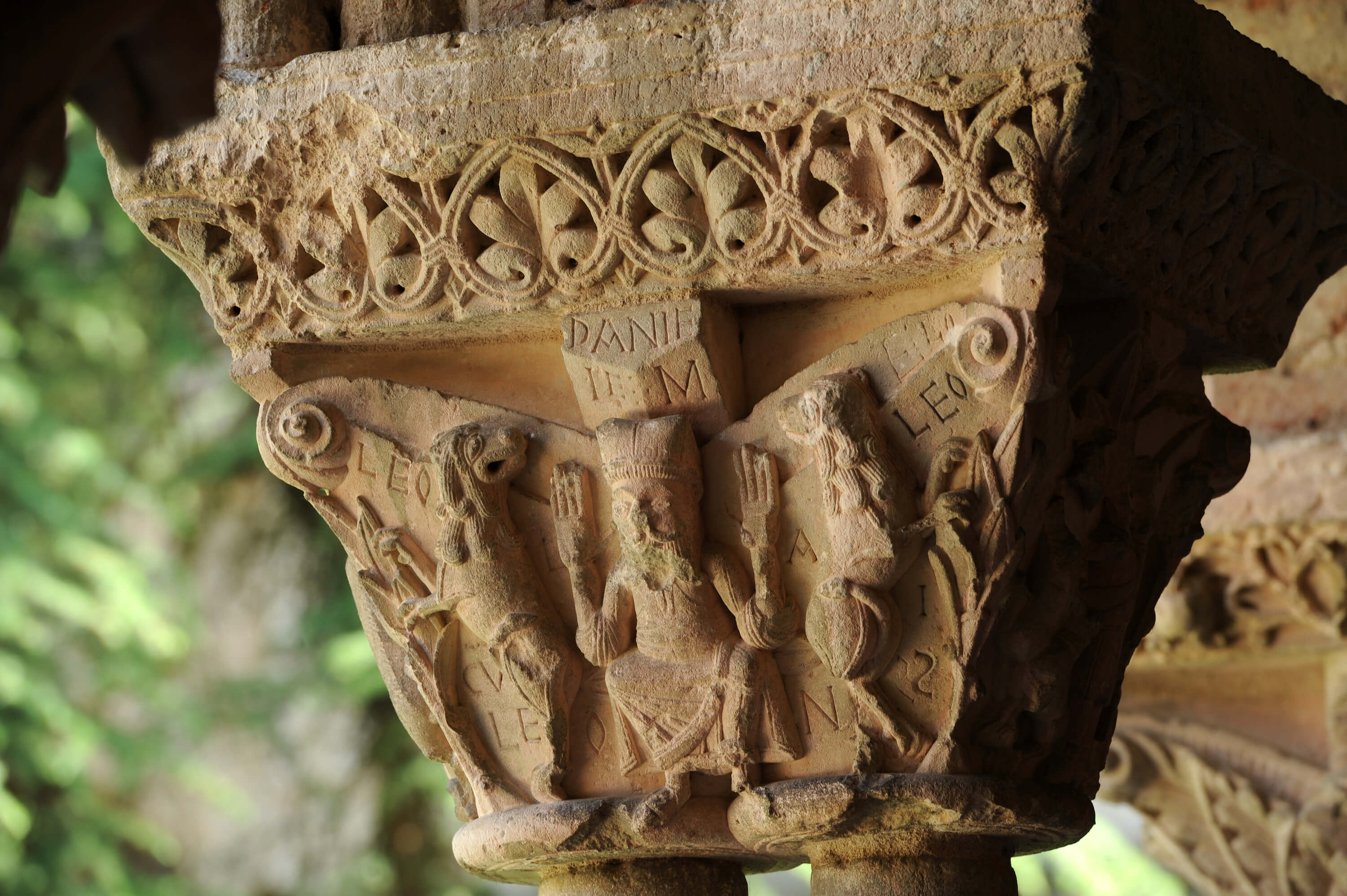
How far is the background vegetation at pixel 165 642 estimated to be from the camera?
441 centimetres

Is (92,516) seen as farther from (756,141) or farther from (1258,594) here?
(756,141)

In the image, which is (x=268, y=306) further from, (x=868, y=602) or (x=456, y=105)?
(x=868, y=602)

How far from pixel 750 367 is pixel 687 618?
0.27 metres

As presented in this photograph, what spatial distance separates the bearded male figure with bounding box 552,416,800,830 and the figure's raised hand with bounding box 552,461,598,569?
0.04m

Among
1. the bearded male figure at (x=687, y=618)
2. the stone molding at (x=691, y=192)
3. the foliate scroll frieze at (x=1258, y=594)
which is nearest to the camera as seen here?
the stone molding at (x=691, y=192)

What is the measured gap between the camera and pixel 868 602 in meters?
1.50

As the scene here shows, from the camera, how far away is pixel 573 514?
1633mm

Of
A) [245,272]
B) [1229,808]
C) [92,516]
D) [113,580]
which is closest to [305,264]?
[245,272]

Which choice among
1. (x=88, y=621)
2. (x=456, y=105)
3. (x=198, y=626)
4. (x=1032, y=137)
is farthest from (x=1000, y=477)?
(x=198, y=626)

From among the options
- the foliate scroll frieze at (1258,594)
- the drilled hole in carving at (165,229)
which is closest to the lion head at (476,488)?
the drilled hole in carving at (165,229)

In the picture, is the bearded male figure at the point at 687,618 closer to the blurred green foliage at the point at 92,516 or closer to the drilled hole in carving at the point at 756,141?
the drilled hole in carving at the point at 756,141

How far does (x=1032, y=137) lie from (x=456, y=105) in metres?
0.55

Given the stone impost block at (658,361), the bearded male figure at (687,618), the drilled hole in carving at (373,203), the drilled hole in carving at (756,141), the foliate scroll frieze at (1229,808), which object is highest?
the drilled hole in carving at (756,141)

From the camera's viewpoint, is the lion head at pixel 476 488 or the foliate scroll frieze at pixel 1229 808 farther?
the foliate scroll frieze at pixel 1229 808
